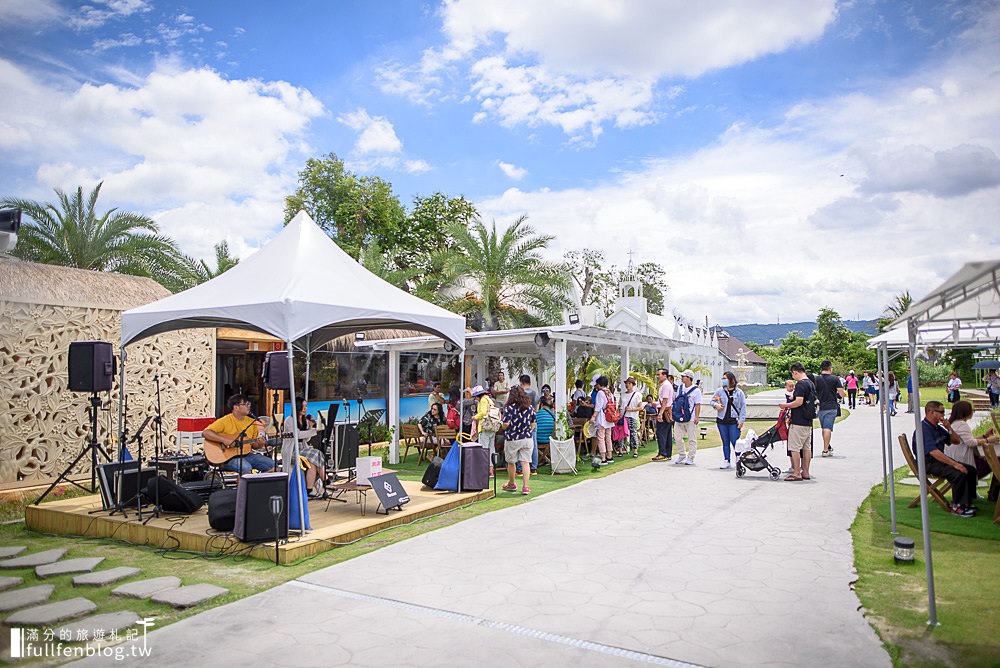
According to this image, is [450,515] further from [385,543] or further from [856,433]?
[856,433]

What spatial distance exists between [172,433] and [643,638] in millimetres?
10487

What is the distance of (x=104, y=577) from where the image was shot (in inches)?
228

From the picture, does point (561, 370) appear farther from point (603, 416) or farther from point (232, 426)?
point (232, 426)

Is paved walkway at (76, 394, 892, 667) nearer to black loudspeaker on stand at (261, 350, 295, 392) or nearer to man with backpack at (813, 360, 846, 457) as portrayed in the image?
black loudspeaker on stand at (261, 350, 295, 392)

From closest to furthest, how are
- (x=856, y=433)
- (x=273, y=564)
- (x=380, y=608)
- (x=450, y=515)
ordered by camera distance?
(x=380, y=608) < (x=273, y=564) < (x=450, y=515) < (x=856, y=433)

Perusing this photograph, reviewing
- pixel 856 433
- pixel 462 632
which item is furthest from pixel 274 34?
pixel 856 433

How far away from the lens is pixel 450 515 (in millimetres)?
8422

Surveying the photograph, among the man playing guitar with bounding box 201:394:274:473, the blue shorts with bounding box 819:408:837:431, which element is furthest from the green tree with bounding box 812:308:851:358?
the man playing guitar with bounding box 201:394:274:473

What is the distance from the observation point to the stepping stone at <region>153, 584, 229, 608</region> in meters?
5.09

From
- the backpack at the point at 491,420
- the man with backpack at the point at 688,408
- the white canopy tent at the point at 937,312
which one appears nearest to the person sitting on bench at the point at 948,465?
the white canopy tent at the point at 937,312

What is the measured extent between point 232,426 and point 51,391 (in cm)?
431

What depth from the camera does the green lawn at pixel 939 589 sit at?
411 cm

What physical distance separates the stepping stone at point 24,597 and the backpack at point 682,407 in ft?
31.0

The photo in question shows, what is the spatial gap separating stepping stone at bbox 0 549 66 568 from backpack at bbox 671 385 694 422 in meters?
9.21
